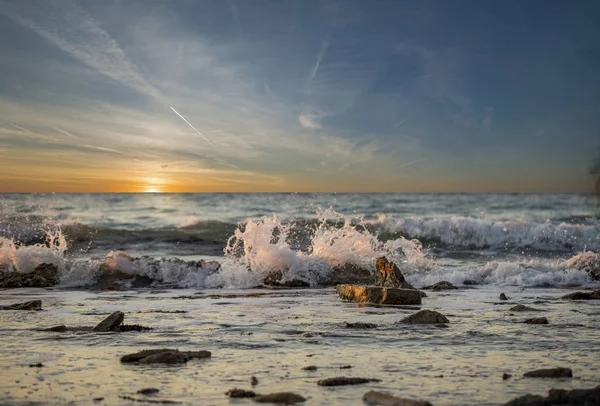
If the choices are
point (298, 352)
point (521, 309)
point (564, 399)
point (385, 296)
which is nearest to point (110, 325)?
point (298, 352)

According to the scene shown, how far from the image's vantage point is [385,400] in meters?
6.02

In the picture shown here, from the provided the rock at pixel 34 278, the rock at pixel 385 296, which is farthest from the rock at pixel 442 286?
the rock at pixel 34 278

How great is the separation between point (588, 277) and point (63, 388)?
1743 centimetres

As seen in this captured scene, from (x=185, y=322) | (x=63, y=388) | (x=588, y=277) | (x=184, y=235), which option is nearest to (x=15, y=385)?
(x=63, y=388)

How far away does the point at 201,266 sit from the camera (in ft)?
70.3

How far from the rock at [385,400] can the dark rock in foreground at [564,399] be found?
0.80 meters

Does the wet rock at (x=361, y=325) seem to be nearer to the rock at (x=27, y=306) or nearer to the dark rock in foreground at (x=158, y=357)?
the dark rock in foreground at (x=158, y=357)

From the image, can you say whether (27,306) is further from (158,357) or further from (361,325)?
(361,325)

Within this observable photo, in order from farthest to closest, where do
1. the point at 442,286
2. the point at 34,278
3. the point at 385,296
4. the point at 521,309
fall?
the point at 34,278 → the point at 442,286 → the point at 385,296 → the point at 521,309

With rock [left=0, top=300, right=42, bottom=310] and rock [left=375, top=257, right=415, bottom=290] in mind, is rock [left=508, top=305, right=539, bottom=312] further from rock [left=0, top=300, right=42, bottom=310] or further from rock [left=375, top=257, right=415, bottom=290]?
rock [left=0, top=300, right=42, bottom=310]

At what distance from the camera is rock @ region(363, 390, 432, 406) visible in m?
5.78

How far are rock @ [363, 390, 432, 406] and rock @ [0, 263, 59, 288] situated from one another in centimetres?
1525

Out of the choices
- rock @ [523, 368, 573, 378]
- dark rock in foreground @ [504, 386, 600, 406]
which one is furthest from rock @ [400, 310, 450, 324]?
dark rock in foreground @ [504, 386, 600, 406]

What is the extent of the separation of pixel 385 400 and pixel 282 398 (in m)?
0.93
